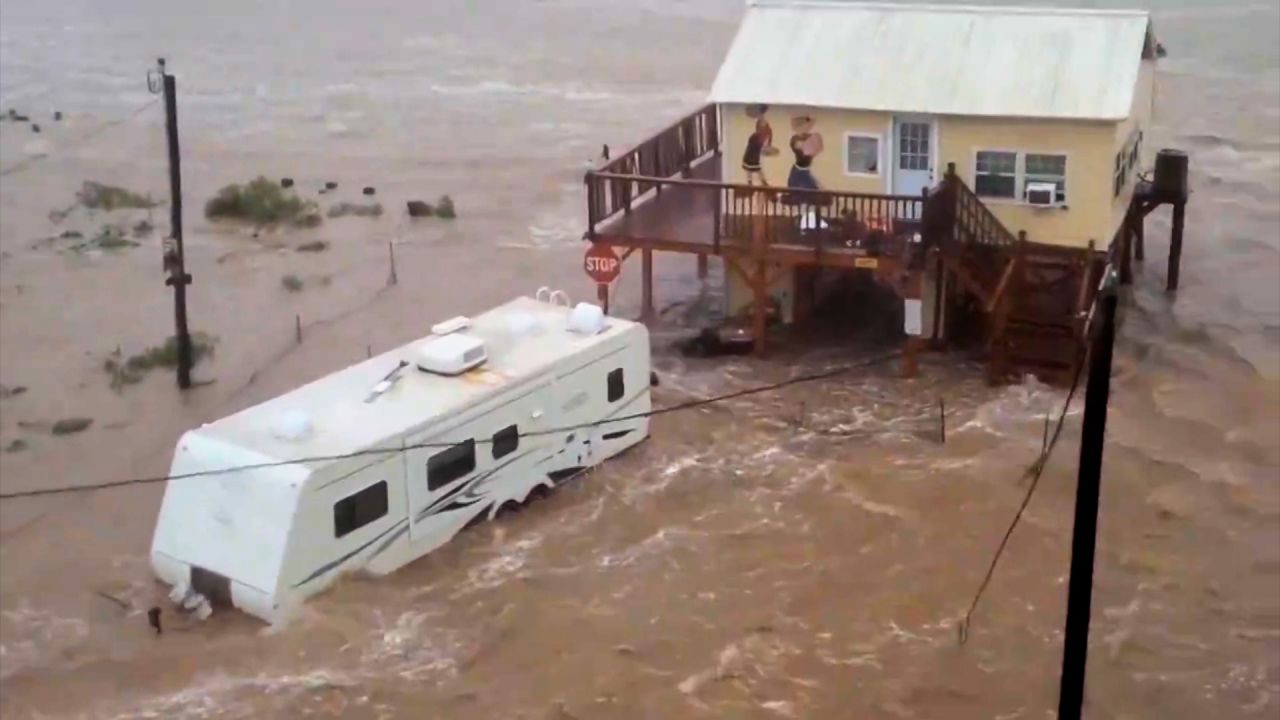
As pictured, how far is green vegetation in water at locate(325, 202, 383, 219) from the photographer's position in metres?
39.7

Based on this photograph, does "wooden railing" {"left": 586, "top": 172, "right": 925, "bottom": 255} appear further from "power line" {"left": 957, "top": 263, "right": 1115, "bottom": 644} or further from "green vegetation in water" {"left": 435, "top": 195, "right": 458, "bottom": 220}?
"green vegetation in water" {"left": 435, "top": 195, "right": 458, "bottom": 220}

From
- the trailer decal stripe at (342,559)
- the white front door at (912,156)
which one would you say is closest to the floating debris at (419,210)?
the white front door at (912,156)

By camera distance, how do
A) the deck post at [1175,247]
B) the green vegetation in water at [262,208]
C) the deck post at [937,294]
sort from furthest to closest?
the green vegetation in water at [262,208] < the deck post at [1175,247] < the deck post at [937,294]

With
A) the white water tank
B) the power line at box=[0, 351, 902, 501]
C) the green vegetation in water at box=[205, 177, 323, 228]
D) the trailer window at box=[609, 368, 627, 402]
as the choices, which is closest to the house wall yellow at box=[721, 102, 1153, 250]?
the power line at box=[0, 351, 902, 501]

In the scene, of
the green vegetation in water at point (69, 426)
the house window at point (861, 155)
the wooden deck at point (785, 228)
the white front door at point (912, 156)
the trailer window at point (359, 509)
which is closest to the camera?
the trailer window at point (359, 509)

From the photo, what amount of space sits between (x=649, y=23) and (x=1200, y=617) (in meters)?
61.0

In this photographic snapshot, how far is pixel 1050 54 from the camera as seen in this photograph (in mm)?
26984

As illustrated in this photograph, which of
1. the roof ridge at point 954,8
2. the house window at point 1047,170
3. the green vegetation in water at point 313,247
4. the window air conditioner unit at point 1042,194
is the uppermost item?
the roof ridge at point 954,8

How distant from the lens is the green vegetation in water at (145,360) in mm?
27391

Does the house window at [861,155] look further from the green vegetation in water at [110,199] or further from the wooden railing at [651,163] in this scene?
the green vegetation in water at [110,199]

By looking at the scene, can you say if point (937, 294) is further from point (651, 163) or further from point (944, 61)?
point (651, 163)

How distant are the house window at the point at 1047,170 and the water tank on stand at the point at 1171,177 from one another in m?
4.54

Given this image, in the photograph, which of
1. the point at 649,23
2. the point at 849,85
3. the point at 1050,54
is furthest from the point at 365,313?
the point at 649,23

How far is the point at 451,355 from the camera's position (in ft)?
66.3
